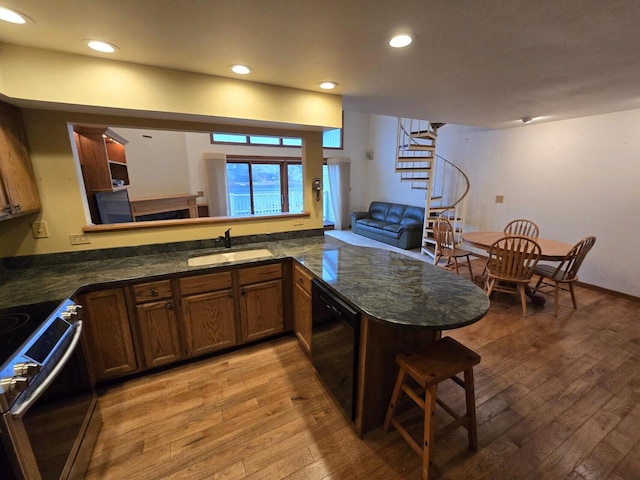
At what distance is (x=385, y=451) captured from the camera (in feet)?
5.08

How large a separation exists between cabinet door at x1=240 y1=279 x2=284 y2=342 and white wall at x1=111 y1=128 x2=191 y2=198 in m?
4.21

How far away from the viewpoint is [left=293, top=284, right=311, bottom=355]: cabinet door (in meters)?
2.14

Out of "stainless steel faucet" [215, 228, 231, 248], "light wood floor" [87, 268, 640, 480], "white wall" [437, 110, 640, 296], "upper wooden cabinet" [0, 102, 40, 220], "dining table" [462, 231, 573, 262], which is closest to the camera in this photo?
"light wood floor" [87, 268, 640, 480]

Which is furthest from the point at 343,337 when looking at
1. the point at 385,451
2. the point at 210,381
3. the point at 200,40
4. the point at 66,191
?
the point at 66,191

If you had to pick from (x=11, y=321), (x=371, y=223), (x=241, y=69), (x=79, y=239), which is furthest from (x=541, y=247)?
(x=79, y=239)

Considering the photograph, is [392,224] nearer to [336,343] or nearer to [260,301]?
[260,301]

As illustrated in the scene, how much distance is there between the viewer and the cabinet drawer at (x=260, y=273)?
2229 mm

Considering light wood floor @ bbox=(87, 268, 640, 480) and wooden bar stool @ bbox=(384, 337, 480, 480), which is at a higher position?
wooden bar stool @ bbox=(384, 337, 480, 480)

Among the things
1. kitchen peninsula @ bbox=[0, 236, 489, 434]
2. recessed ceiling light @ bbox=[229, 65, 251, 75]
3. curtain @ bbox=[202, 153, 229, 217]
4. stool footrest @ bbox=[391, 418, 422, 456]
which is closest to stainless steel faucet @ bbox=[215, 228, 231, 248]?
kitchen peninsula @ bbox=[0, 236, 489, 434]

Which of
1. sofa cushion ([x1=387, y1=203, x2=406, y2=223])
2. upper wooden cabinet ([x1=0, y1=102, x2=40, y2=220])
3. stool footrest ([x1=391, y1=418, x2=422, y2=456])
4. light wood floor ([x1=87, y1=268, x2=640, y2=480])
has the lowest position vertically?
light wood floor ([x1=87, y1=268, x2=640, y2=480])

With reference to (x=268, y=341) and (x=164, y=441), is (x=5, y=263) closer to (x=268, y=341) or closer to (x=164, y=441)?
(x=164, y=441)

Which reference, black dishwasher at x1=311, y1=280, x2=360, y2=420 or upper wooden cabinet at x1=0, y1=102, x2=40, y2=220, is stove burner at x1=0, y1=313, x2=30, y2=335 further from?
black dishwasher at x1=311, y1=280, x2=360, y2=420

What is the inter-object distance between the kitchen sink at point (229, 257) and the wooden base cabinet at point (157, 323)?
334mm

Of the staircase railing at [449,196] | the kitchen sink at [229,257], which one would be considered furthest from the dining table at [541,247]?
the kitchen sink at [229,257]
